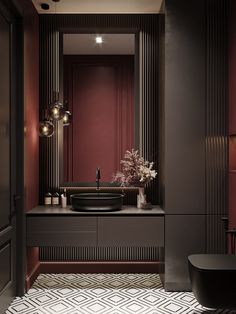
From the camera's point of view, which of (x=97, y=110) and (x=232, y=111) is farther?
(x=97, y=110)

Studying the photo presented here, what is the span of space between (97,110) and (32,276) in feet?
5.21

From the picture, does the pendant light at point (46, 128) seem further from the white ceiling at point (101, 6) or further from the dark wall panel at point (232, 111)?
the dark wall panel at point (232, 111)

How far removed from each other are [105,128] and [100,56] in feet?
2.17

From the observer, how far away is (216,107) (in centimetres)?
338

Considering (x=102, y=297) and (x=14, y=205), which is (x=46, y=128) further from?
(x=102, y=297)

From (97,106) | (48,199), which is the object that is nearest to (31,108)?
(97,106)

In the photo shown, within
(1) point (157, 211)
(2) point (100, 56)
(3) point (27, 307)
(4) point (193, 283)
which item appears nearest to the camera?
(4) point (193, 283)

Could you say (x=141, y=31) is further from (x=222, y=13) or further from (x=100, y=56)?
(x=222, y=13)

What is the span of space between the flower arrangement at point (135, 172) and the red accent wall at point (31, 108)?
79 cm

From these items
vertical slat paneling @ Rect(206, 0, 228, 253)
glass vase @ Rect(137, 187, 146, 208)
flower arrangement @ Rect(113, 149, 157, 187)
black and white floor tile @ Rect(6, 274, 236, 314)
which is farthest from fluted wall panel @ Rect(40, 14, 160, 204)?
black and white floor tile @ Rect(6, 274, 236, 314)

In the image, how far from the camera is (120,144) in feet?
12.6

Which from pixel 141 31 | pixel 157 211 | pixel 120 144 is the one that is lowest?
pixel 157 211

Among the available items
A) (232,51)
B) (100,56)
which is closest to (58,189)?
(100,56)

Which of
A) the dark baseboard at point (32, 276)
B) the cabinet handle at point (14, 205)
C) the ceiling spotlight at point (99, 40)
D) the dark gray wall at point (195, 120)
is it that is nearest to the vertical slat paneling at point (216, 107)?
the dark gray wall at point (195, 120)
